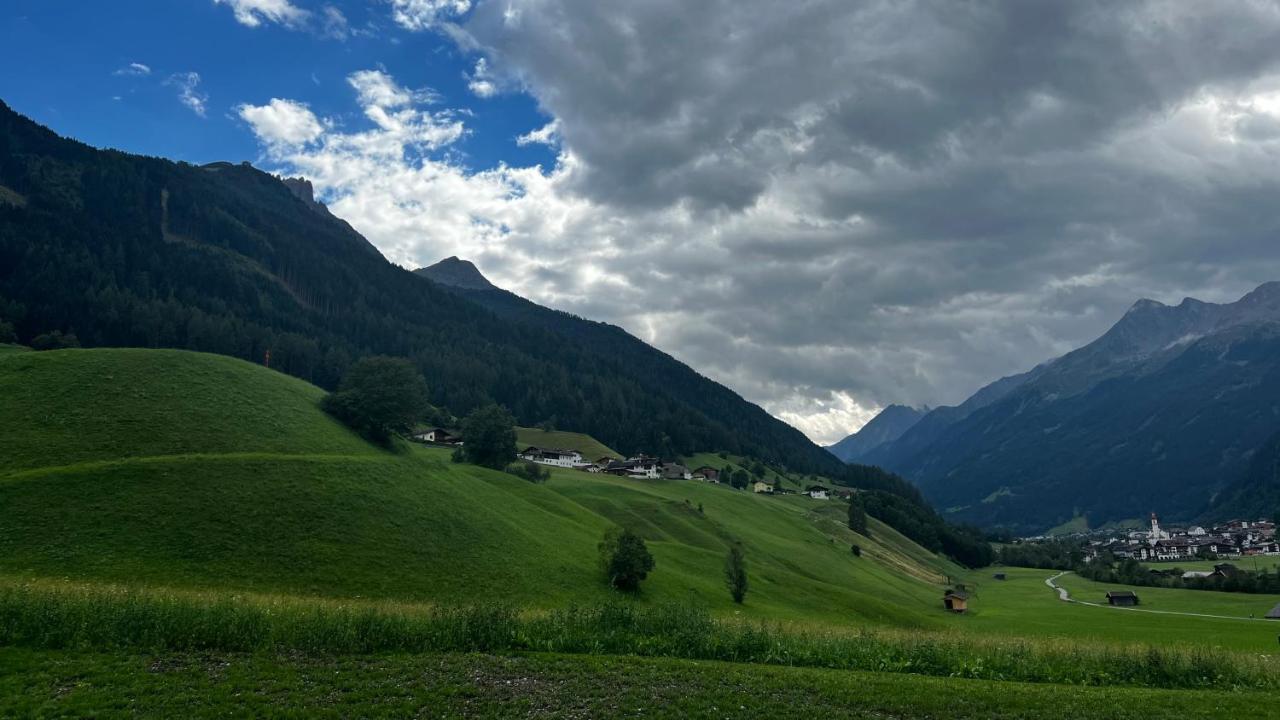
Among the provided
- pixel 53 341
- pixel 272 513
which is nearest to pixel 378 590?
pixel 272 513

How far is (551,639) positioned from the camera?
35.5m

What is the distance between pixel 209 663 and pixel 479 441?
108 m

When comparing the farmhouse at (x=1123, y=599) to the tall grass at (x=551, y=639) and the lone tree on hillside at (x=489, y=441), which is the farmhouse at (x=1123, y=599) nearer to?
the tall grass at (x=551, y=639)

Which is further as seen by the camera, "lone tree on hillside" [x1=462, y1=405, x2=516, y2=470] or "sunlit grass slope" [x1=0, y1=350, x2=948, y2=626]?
"lone tree on hillside" [x1=462, y1=405, x2=516, y2=470]

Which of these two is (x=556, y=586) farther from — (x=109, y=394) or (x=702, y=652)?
(x=109, y=394)

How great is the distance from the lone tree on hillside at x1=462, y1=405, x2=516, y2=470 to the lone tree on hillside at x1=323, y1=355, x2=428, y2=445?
14.8m

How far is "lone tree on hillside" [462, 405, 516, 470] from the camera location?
448 ft

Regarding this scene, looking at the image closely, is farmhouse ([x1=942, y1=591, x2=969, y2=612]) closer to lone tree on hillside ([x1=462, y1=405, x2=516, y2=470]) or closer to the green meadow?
the green meadow

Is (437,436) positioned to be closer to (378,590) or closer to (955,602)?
(955,602)

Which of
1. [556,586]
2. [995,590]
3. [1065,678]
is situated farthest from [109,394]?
[995,590]

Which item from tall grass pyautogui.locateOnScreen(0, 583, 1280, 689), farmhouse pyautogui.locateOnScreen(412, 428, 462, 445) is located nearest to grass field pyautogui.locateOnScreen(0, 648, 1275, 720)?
tall grass pyautogui.locateOnScreen(0, 583, 1280, 689)

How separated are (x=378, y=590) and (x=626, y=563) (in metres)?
24.2

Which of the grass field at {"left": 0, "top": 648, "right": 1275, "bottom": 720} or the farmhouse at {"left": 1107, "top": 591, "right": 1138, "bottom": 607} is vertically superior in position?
the grass field at {"left": 0, "top": 648, "right": 1275, "bottom": 720}

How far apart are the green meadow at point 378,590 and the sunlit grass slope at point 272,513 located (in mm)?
310
